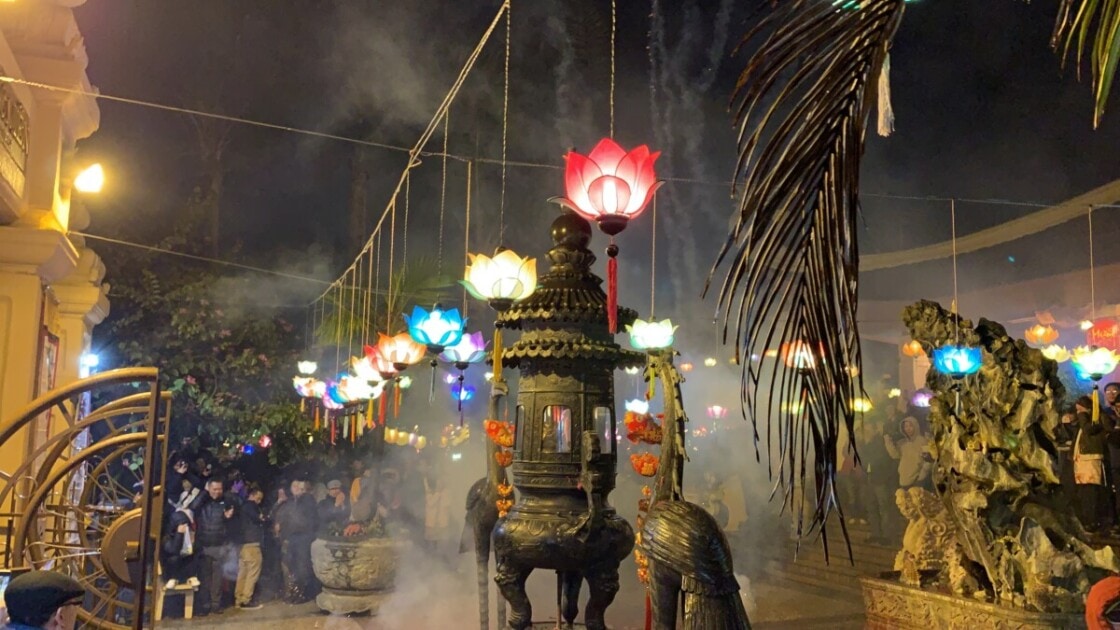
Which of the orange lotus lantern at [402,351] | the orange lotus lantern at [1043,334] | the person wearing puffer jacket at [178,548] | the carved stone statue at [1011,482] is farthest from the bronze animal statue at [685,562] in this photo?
the orange lotus lantern at [1043,334]

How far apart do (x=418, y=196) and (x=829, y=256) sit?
15671 millimetres

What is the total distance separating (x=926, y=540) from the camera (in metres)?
7.53

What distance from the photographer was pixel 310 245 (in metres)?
16.3

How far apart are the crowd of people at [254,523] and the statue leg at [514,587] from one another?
19.2ft


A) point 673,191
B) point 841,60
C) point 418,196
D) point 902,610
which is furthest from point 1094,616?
point 673,191

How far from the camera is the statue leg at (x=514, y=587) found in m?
5.70

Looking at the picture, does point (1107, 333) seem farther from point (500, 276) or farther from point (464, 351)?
point (500, 276)

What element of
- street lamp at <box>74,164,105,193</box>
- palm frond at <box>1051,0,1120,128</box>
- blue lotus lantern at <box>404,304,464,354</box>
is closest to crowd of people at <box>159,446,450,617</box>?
street lamp at <box>74,164,105,193</box>

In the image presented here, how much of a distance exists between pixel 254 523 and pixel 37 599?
841cm

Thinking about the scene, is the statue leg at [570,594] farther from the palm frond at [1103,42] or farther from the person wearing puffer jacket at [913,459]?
the person wearing puffer jacket at [913,459]

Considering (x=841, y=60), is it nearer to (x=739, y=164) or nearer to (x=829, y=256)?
(x=739, y=164)

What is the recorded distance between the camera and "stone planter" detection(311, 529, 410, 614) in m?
10.6

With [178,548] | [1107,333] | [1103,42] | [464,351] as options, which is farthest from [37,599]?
[1107,333]

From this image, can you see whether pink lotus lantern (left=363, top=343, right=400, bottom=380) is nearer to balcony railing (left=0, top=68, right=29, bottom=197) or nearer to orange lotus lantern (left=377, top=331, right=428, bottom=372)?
orange lotus lantern (left=377, top=331, right=428, bottom=372)
